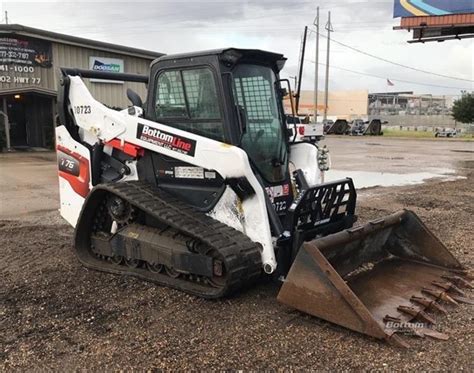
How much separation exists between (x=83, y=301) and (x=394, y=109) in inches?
4512

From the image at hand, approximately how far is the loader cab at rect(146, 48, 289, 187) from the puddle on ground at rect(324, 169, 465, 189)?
7.72 m

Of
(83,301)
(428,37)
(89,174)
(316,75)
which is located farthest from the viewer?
(316,75)

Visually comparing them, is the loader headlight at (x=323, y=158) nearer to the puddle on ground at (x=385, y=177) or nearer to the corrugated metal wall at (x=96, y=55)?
the puddle on ground at (x=385, y=177)

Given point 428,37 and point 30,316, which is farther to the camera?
point 428,37

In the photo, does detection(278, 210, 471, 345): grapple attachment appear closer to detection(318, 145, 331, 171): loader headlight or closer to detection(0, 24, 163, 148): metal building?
detection(318, 145, 331, 171): loader headlight

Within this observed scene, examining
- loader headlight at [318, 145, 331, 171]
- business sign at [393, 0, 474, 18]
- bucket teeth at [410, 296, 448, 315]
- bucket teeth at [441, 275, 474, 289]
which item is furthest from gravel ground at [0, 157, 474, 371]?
business sign at [393, 0, 474, 18]

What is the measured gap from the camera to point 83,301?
15.7ft

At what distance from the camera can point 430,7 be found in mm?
25484

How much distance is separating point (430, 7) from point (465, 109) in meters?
31.1

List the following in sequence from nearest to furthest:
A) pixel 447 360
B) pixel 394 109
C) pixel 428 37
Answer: pixel 447 360, pixel 428 37, pixel 394 109

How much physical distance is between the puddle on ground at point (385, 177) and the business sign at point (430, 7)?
447 inches

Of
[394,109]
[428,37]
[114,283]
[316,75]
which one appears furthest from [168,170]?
[394,109]

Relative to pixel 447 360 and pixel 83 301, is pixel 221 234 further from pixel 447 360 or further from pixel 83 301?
pixel 447 360

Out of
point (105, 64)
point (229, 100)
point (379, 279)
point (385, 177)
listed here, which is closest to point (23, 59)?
point (105, 64)
